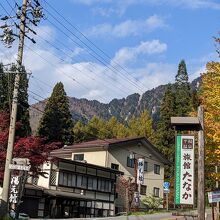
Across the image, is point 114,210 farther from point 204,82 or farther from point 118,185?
point 204,82

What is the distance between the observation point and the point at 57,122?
65438 mm

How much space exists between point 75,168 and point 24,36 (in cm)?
2363

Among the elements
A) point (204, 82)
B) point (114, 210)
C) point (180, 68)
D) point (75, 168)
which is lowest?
point (114, 210)

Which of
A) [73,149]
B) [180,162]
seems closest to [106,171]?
[73,149]

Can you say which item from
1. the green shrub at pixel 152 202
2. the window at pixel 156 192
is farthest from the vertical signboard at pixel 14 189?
the window at pixel 156 192

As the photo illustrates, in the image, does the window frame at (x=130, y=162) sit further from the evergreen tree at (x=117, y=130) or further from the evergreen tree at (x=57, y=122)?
the evergreen tree at (x=117, y=130)

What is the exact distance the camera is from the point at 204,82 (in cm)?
2350

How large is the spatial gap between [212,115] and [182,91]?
6903 cm

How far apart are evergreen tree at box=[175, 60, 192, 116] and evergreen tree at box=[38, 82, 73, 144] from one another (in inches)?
793

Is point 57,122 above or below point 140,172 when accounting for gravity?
above

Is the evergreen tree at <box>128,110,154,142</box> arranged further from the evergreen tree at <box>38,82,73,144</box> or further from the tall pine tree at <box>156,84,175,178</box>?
the evergreen tree at <box>38,82,73,144</box>

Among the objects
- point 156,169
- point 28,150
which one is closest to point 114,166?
point 156,169

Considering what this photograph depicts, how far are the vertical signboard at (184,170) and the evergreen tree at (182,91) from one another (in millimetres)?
61623

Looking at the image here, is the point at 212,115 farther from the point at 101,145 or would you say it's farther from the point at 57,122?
the point at 57,122
